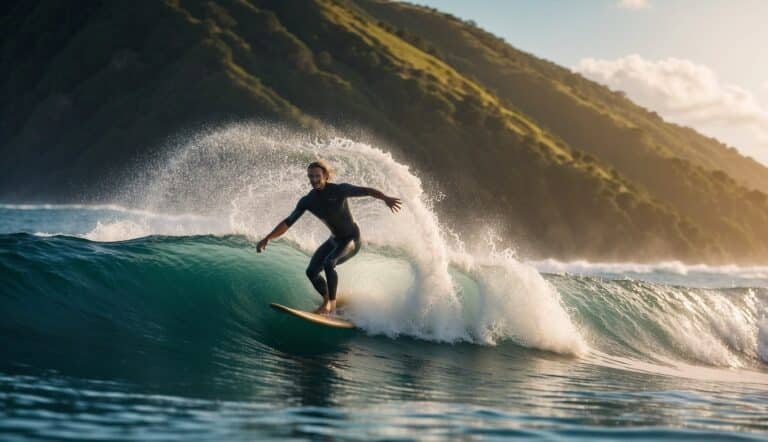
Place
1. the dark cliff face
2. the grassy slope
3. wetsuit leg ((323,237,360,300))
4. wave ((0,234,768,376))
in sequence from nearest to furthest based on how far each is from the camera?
wave ((0,234,768,376)) < wetsuit leg ((323,237,360,300)) < the dark cliff face < the grassy slope

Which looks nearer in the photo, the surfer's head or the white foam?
the surfer's head

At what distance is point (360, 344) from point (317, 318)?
0.65m

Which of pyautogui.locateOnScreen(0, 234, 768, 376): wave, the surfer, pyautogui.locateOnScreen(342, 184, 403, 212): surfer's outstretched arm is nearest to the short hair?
the surfer

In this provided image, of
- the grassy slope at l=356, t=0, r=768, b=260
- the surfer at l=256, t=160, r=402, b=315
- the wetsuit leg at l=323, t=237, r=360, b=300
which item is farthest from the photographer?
the grassy slope at l=356, t=0, r=768, b=260

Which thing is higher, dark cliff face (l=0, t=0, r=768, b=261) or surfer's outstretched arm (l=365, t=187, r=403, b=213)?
dark cliff face (l=0, t=0, r=768, b=261)

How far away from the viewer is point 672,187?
79.5 meters

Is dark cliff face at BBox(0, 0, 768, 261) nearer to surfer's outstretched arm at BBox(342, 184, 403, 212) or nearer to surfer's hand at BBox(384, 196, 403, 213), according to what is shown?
surfer's outstretched arm at BBox(342, 184, 403, 212)

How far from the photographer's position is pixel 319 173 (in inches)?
372

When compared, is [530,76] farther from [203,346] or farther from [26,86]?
[203,346]

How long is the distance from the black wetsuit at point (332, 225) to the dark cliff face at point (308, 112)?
43040mm

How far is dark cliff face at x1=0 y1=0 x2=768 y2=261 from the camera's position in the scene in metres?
57.0

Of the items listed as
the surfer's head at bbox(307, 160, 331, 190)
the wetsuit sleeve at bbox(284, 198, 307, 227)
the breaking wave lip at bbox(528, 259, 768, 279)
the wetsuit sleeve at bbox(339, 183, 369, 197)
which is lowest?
the wetsuit sleeve at bbox(284, 198, 307, 227)

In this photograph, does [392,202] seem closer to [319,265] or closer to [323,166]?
[323,166]

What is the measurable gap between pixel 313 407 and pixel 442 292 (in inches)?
201
